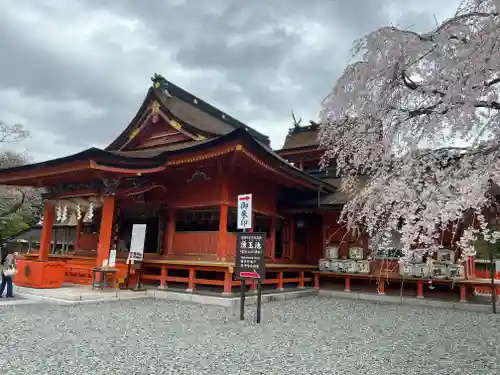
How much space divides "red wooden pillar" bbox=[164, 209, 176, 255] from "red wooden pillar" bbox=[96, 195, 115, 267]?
208cm

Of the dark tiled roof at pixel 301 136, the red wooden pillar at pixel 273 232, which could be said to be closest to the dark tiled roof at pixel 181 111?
the red wooden pillar at pixel 273 232

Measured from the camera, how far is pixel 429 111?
178 inches

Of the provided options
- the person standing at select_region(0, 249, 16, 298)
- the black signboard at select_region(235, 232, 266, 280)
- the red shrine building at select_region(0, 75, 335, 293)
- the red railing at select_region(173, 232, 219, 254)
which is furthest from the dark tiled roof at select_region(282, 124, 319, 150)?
the person standing at select_region(0, 249, 16, 298)

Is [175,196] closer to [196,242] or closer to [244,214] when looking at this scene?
[196,242]

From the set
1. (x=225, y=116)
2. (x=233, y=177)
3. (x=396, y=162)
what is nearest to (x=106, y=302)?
(x=233, y=177)

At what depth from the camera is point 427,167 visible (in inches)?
206

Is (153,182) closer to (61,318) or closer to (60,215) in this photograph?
(60,215)

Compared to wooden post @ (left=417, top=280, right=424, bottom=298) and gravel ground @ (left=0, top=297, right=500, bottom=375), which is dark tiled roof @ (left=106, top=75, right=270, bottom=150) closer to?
gravel ground @ (left=0, top=297, right=500, bottom=375)

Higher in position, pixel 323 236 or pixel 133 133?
pixel 133 133

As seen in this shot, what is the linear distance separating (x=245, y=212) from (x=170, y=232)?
16.3ft

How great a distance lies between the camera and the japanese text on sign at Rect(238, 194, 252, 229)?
8023mm

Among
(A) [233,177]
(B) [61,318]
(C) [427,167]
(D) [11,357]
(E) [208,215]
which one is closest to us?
(D) [11,357]

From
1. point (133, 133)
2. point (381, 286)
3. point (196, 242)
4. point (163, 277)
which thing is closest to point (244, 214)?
point (196, 242)

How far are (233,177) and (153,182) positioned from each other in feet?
8.44
